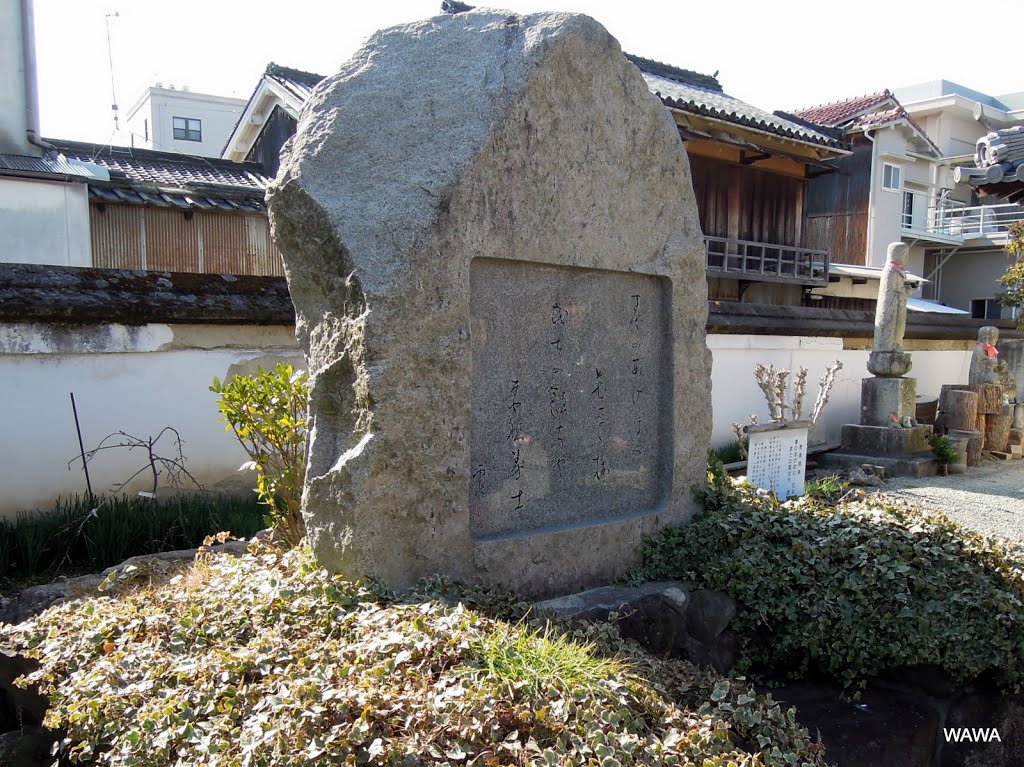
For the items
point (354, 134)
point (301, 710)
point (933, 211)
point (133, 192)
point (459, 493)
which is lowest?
point (301, 710)

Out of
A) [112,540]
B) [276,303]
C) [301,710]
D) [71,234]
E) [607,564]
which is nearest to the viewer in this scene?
[301,710]

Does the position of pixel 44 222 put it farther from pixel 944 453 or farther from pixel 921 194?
pixel 921 194

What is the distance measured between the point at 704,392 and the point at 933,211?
22667 mm

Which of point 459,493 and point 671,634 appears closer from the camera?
point 459,493

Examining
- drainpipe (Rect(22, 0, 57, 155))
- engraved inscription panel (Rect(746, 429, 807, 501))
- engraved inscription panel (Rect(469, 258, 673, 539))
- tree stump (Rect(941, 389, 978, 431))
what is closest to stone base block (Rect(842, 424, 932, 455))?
tree stump (Rect(941, 389, 978, 431))

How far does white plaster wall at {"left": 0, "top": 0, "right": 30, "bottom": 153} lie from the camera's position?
9.81 metres

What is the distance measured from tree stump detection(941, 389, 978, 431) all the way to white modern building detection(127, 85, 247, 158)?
2435 centimetres

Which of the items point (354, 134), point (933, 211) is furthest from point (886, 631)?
point (933, 211)

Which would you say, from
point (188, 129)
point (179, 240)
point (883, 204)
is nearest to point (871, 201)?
point (883, 204)

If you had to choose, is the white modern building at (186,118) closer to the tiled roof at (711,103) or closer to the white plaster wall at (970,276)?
the tiled roof at (711,103)

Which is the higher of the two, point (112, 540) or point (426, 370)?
point (426, 370)

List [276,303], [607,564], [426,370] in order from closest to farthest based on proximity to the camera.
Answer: [426,370] → [607,564] → [276,303]

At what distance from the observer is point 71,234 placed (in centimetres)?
1011

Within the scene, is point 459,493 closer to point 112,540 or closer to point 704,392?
point 704,392
